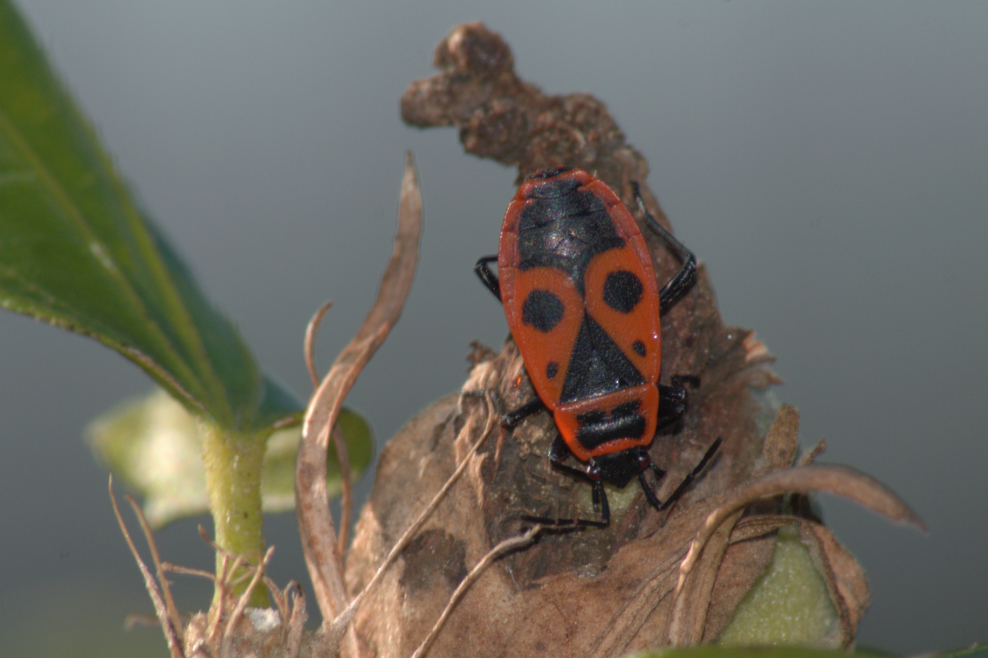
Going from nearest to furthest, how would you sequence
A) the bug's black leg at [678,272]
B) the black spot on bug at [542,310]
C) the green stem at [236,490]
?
the green stem at [236,490]
the bug's black leg at [678,272]
the black spot on bug at [542,310]

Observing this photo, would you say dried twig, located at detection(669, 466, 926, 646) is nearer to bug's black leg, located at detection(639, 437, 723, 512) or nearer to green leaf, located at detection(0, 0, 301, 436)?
bug's black leg, located at detection(639, 437, 723, 512)

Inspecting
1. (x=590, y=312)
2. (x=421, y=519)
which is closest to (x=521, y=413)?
(x=421, y=519)

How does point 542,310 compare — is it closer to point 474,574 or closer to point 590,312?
point 590,312

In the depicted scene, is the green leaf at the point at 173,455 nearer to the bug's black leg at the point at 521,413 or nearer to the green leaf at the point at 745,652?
the bug's black leg at the point at 521,413

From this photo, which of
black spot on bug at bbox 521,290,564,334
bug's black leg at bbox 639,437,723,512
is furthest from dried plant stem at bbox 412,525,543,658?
black spot on bug at bbox 521,290,564,334

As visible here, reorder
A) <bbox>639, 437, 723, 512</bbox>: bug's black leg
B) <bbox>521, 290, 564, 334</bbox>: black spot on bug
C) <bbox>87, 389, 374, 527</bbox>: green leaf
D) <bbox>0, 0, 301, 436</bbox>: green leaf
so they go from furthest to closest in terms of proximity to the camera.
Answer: <bbox>87, 389, 374, 527</bbox>: green leaf < <bbox>521, 290, 564, 334</bbox>: black spot on bug < <bbox>639, 437, 723, 512</bbox>: bug's black leg < <bbox>0, 0, 301, 436</bbox>: green leaf

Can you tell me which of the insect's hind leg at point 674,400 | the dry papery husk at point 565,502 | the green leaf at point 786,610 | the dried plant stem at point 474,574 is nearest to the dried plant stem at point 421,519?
the dry papery husk at point 565,502
